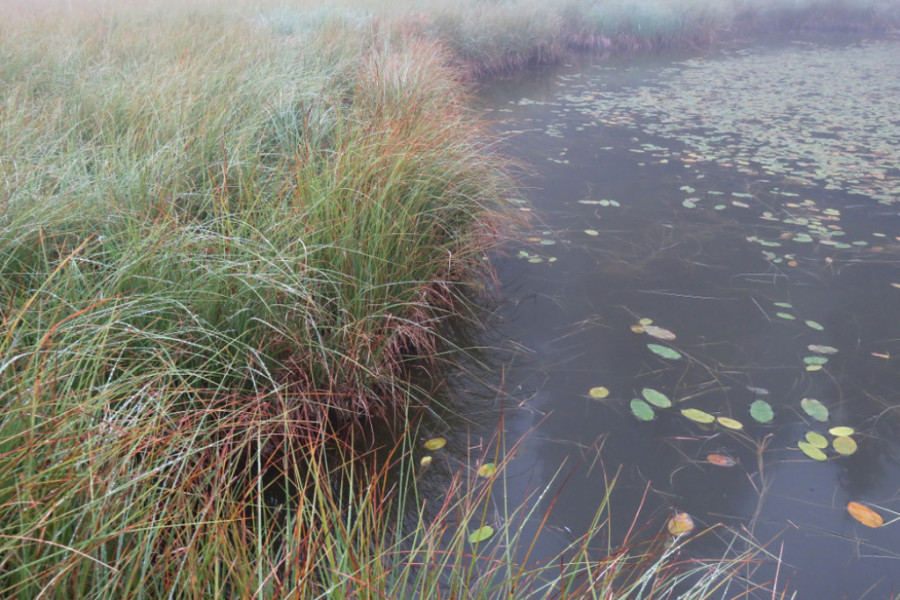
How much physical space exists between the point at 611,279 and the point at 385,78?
6.49ft

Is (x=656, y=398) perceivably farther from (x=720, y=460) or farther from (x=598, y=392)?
(x=720, y=460)

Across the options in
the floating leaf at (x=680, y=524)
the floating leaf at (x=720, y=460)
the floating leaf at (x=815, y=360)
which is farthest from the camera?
the floating leaf at (x=815, y=360)

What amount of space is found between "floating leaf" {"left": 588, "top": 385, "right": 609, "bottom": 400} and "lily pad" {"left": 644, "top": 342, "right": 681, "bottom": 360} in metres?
0.40

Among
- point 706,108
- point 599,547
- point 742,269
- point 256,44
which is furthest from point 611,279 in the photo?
point 706,108

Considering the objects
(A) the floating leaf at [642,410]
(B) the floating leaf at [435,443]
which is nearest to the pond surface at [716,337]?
(A) the floating leaf at [642,410]

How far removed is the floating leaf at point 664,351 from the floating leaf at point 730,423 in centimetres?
44

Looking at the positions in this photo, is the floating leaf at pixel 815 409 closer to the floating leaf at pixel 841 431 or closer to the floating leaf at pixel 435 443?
the floating leaf at pixel 841 431

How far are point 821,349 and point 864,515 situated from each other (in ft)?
3.60

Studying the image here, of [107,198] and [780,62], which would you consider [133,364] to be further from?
[780,62]

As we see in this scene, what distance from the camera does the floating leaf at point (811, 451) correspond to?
234cm

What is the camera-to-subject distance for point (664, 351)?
2.96 metres

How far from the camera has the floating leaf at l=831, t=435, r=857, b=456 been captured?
2.38 meters

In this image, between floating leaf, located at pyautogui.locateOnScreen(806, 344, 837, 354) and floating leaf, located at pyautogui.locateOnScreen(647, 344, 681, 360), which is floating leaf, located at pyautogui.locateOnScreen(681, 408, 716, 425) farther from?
floating leaf, located at pyautogui.locateOnScreen(806, 344, 837, 354)

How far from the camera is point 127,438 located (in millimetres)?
1402
